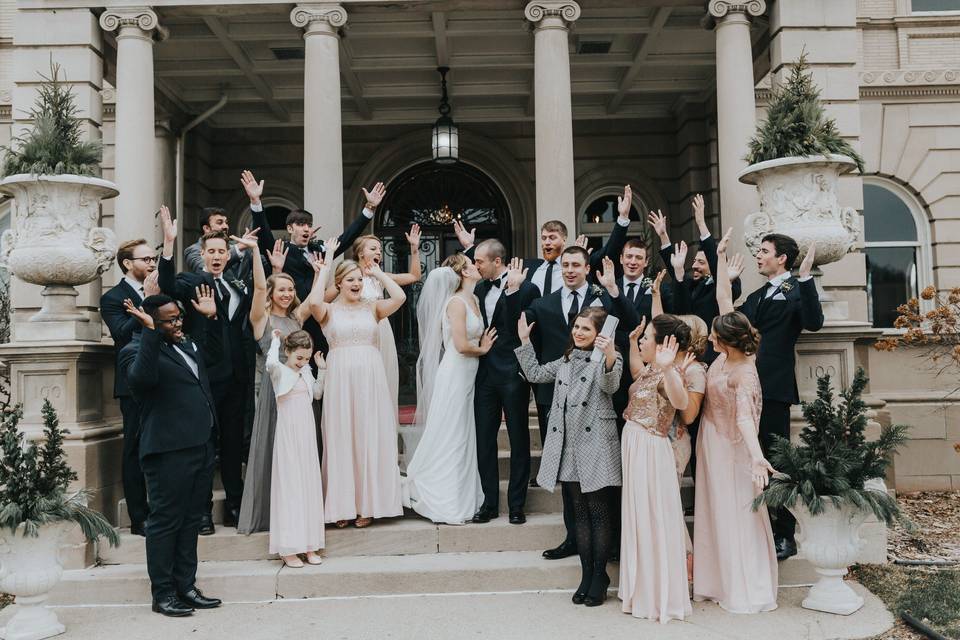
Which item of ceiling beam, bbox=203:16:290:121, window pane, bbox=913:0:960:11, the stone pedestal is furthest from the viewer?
window pane, bbox=913:0:960:11

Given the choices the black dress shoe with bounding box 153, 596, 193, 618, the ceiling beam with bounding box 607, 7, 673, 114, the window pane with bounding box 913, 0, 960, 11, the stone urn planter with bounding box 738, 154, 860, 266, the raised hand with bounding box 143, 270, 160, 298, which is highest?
the window pane with bounding box 913, 0, 960, 11

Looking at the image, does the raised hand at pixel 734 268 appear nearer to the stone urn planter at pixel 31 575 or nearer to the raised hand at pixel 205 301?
the raised hand at pixel 205 301

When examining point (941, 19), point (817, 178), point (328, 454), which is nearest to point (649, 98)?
point (941, 19)

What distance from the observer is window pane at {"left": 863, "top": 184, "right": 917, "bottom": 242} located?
1281 centimetres

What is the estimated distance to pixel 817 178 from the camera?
6.78m

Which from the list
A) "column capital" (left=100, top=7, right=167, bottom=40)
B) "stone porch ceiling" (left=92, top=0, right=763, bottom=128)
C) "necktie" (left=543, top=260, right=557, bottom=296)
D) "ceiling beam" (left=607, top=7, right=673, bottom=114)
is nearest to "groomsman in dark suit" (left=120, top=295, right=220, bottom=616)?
"necktie" (left=543, top=260, right=557, bottom=296)

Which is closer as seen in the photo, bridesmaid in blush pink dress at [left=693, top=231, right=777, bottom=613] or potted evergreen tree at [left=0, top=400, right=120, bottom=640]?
potted evergreen tree at [left=0, top=400, right=120, bottom=640]

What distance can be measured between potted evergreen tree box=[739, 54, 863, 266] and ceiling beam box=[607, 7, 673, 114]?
13.2 ft

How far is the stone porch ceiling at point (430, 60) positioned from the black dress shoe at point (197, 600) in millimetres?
6645

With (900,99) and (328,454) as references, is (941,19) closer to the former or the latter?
(900,99)

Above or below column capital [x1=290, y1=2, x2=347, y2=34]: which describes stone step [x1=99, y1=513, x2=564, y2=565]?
below

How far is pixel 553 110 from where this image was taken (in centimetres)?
883

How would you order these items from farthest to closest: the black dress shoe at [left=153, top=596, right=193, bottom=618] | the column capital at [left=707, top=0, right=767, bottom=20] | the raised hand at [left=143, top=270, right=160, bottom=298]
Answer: the column capital at [left=707, top=0, right=767, bottom=20], the raised hand at [left=143, top=270, right=160, bottom=298], the black dress shoe at [left=153, top=596, right=193, bottom=618]

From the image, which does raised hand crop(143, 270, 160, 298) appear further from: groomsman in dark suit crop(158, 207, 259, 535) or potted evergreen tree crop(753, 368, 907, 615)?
potted evergreen tree crop(753, 368, 907, 615)
